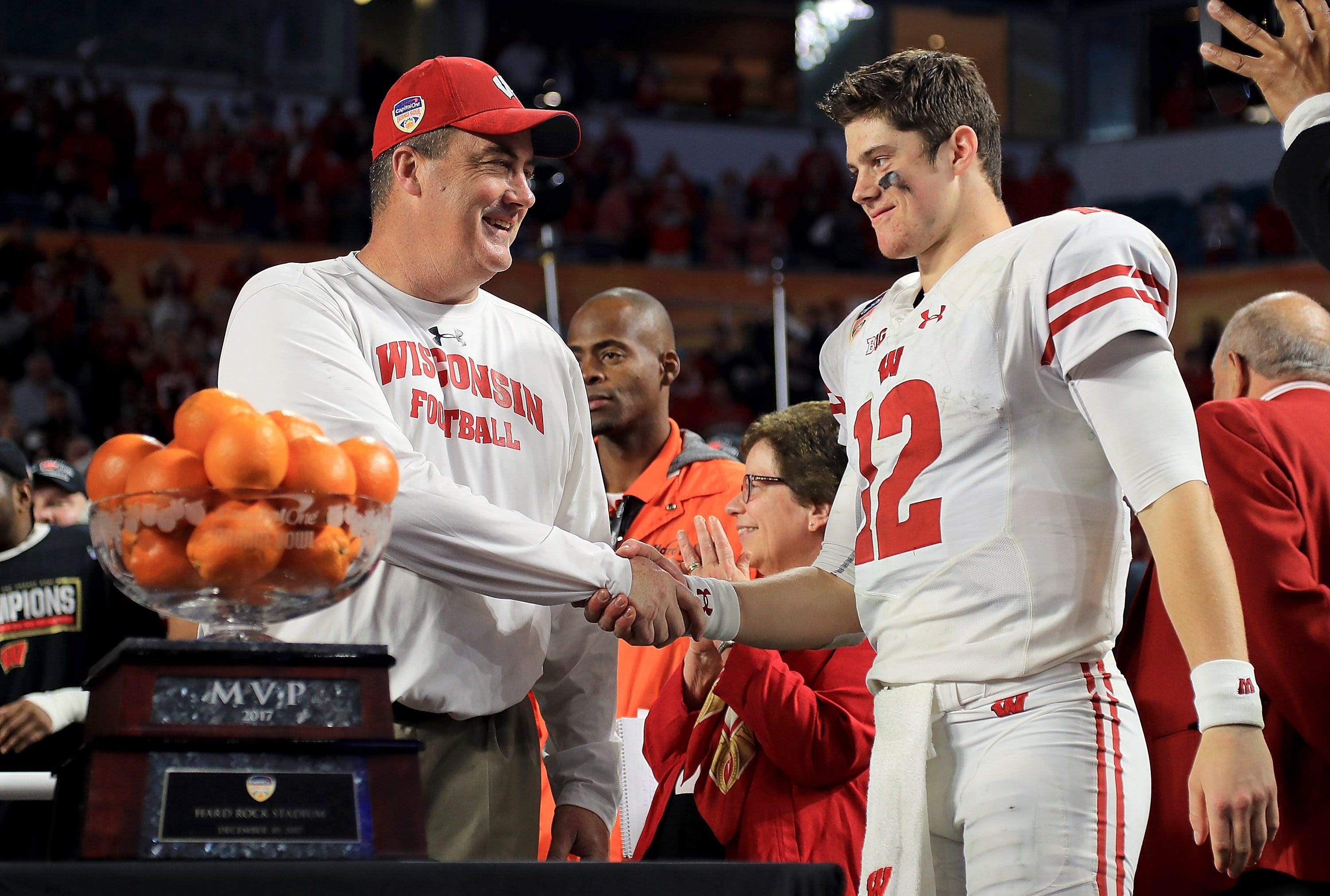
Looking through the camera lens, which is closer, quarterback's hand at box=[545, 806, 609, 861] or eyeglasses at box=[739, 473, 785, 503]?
quarterback's hand at box=[545, 806, 609, 861]

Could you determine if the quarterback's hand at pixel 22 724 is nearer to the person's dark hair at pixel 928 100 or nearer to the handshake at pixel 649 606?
the handshake at pixel 649 606

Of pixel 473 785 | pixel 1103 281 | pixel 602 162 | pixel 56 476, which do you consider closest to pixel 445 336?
pixel 473 785

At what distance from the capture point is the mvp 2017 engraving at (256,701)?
51.9 inches

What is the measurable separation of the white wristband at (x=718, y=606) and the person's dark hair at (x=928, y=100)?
780 mm

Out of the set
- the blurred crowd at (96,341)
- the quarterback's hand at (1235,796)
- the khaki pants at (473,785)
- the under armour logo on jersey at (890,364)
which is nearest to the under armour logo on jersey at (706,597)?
the khaki pants at (473,785)

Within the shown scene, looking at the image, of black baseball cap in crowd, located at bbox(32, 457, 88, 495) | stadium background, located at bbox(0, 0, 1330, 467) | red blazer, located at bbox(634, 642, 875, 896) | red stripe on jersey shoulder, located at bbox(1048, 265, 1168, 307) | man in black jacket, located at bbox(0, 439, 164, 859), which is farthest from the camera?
stadium background, located at bbox(0, 0, 1330, 467)

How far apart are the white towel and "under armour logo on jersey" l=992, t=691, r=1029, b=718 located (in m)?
0.09

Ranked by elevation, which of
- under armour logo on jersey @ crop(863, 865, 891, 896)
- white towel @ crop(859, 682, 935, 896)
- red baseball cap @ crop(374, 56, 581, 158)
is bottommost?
under armour logo on jersey @ crop(863, 865, 891, 896)

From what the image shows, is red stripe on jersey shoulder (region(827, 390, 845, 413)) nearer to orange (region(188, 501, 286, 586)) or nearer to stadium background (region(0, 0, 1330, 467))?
orange (region(188, 501, 286, 586))

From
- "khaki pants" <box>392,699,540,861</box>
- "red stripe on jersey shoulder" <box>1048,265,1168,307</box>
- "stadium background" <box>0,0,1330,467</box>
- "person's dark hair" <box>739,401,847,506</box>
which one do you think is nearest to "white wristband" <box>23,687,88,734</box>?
"khaki pants" <box>392,699,540,861</box>

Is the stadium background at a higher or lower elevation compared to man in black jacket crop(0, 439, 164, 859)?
higher

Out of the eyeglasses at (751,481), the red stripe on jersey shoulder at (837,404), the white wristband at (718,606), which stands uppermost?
the red stripe on jersey shoulder at (837,404)

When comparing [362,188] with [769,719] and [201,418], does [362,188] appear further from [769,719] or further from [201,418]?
[201,418]

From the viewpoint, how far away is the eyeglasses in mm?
2881
